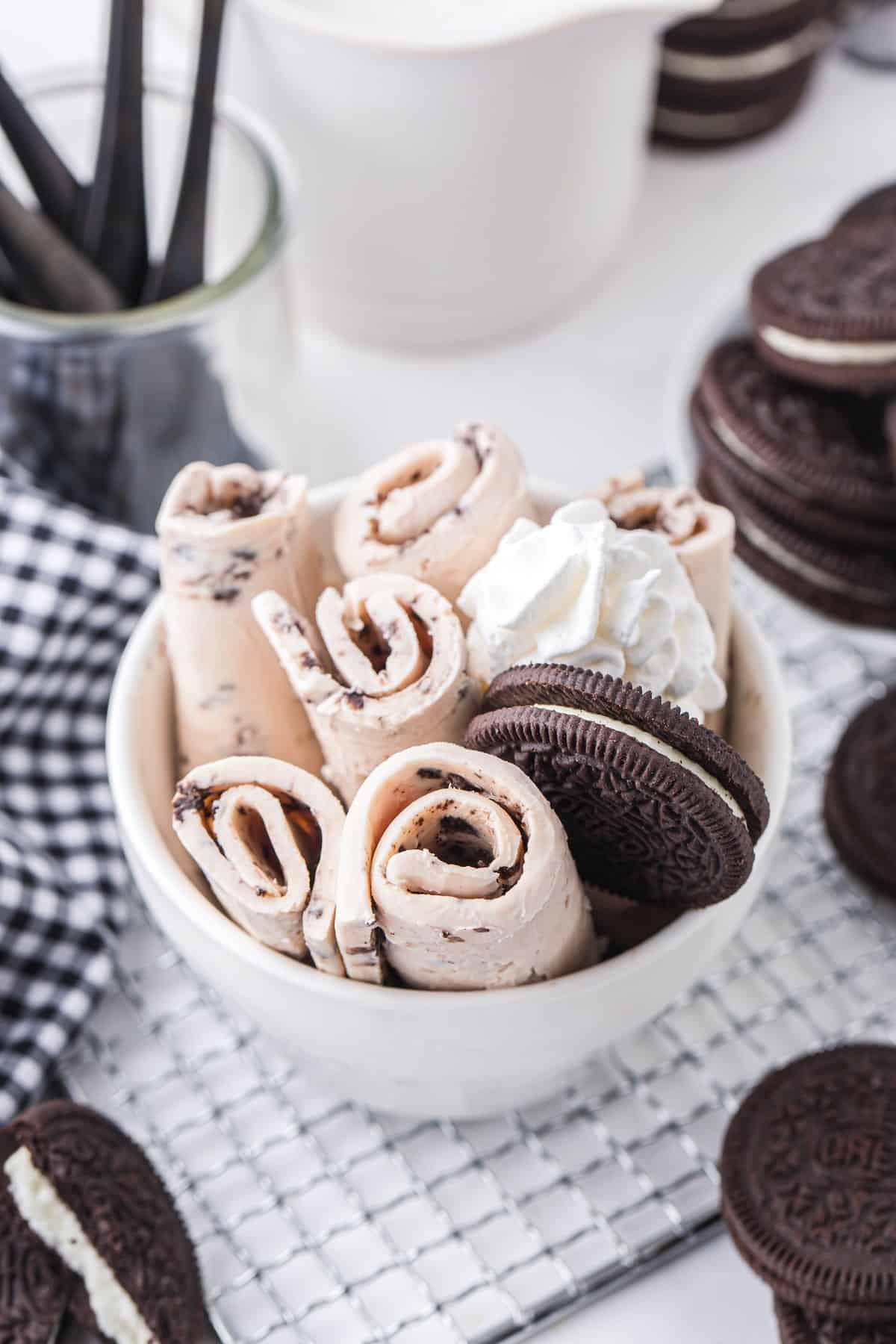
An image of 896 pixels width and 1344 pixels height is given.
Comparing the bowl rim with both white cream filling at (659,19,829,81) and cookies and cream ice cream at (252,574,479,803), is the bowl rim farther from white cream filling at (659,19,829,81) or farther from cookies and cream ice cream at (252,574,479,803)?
white cream filling at (659,19,829,81)


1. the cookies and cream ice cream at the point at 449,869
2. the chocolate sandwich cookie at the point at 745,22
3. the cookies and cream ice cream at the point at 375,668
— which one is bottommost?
the cookies and cream ice cream at the point at 449,869

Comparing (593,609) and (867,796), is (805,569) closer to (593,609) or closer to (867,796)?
(867,796)

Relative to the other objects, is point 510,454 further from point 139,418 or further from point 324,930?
point 139,418

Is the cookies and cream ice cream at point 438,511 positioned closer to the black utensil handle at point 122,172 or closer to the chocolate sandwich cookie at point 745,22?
the black utensil handle at point 122,172

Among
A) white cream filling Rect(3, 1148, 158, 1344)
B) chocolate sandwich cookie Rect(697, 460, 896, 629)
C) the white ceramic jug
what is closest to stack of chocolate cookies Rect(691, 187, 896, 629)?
chocolate sandwich cookie Rect(697, 460, 896, 629)

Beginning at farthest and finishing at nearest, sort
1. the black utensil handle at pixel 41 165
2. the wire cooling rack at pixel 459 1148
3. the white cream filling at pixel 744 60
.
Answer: the white cream filling at pixel 744 60
the black utensil handle at pixel 41 165
the wire cooling rack at pixel 459 1148

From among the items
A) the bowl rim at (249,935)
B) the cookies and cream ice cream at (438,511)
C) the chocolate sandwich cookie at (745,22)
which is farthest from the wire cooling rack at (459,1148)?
the chocolate sandwich cookie at (745,22)
